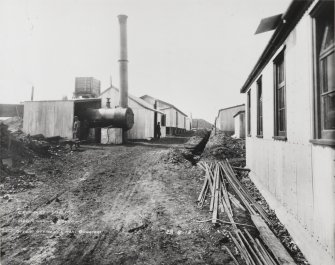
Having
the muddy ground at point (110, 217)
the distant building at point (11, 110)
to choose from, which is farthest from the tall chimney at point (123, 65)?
the distant building at point (11, 110)

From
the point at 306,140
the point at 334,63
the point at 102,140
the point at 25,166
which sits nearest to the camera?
the point at 334,63

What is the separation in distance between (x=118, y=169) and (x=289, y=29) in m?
7.82

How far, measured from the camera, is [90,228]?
515 centimetres

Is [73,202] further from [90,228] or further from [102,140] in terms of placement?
[102,140]

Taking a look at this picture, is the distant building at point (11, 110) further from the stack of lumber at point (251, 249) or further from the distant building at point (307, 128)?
the stack of lumber at point (251, 249)

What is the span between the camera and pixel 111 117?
19094mm

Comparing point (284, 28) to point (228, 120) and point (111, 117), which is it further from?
point (228, 120)

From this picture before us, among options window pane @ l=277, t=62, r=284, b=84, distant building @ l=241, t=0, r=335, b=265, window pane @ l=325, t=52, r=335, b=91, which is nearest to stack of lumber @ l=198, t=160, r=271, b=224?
distant building @ l=241, t=0, r=335, b=265

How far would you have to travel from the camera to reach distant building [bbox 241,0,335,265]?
10.2 feet

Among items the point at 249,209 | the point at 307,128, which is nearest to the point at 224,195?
the point at 249,209

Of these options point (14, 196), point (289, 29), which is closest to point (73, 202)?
point (14, 196)

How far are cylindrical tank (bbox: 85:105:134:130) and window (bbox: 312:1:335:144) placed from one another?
52.8ft

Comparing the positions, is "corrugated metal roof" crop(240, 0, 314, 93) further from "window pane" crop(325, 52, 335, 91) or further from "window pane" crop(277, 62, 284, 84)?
"window pane" crop(325, 52, 335, 91)

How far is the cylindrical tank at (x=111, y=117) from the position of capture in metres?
18.9
